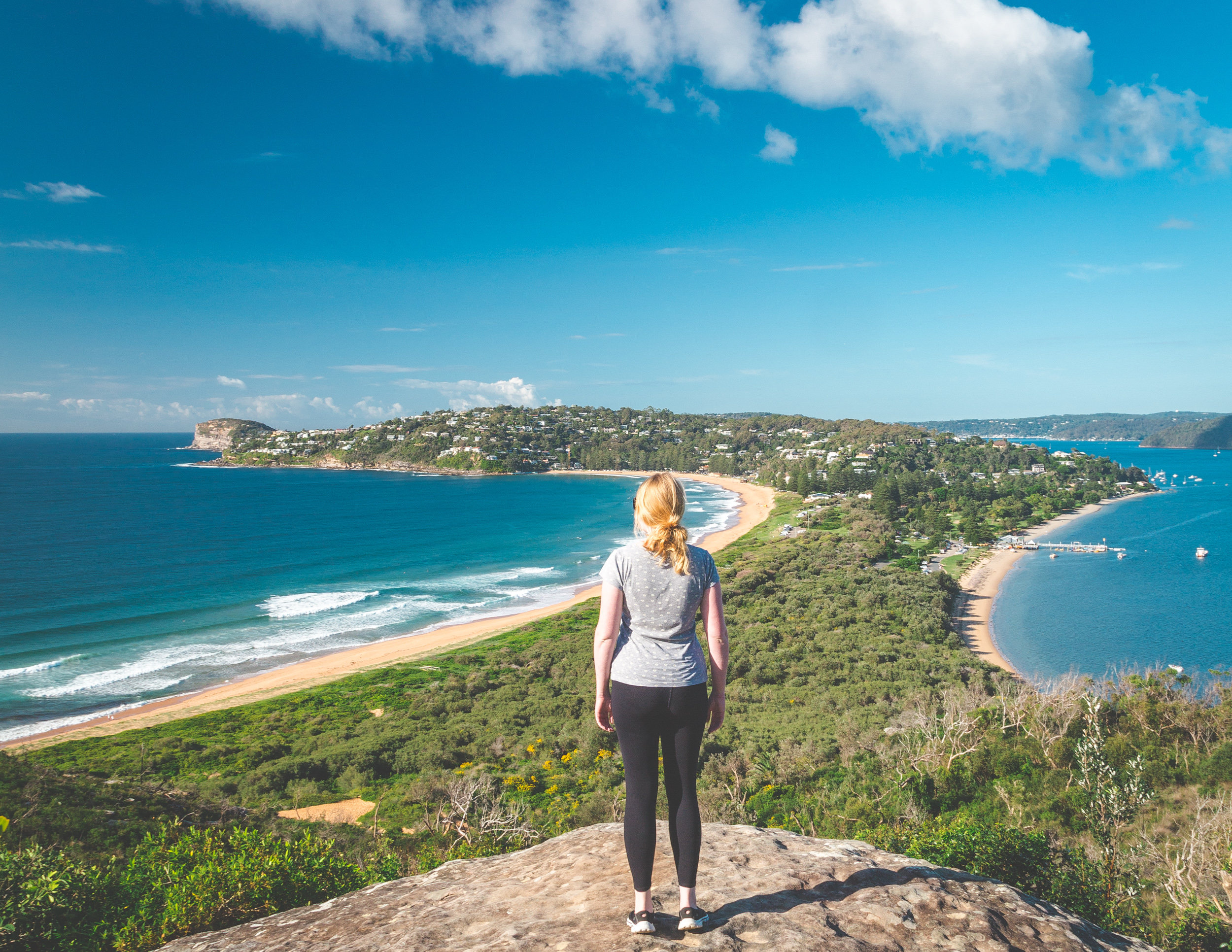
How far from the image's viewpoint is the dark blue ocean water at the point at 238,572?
26828 mm

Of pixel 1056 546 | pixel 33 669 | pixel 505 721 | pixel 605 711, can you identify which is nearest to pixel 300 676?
pixel 33 669

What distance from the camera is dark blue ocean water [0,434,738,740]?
88.0ft

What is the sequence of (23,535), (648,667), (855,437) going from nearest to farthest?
(648,667)
(23,535)
(855,437)

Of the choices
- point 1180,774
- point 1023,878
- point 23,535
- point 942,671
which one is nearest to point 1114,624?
point 942,671

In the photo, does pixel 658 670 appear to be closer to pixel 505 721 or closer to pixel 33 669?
pixel 505 721

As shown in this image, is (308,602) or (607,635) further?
(308,602)

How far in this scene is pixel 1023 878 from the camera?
195 inches

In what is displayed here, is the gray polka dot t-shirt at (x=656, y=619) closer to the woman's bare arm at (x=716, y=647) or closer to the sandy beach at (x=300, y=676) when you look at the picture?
the woman's bare arm at (x=716, y=647)

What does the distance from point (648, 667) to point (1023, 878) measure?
4.41 m

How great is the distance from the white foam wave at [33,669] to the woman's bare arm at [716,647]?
109ft

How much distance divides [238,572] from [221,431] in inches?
6603

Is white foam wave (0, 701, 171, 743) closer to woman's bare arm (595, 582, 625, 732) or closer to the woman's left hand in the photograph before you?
woman's bare arm (595, 582, 625, 732)

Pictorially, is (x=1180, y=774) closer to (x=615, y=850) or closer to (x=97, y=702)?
(x=615, y=850)

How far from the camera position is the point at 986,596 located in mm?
40094
